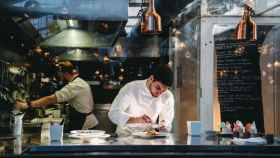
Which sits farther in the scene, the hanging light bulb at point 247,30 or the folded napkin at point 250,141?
the hanging light bulb at point 247,30

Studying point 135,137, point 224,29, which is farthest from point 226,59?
point 135,137

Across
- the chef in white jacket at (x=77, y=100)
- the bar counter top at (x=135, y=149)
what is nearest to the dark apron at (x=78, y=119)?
the chef in white jacket at (x=77, y=100)

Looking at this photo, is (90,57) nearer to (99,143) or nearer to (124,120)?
(124,120)

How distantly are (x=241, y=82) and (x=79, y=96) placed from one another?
237 cm

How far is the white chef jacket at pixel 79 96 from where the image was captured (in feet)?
19.9

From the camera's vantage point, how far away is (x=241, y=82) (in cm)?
529

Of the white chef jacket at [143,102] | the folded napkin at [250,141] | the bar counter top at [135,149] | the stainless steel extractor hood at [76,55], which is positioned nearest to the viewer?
the bar counter top at [135,149]

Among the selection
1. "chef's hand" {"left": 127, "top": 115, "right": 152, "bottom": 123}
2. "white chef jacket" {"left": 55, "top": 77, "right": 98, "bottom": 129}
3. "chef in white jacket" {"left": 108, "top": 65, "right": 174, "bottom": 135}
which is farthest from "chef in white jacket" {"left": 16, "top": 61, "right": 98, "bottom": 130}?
"chef's hand" {"left": 127, "top": 115, "right": 152, "bottom": 123}

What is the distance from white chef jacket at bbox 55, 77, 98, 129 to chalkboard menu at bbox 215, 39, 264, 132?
6.60ft

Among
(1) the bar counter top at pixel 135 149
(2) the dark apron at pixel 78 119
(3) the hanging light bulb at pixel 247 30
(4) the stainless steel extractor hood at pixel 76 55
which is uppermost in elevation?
(3) the hanging light bulb at pixel 247 30

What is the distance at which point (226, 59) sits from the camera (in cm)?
534

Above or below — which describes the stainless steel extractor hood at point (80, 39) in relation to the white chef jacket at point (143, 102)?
above

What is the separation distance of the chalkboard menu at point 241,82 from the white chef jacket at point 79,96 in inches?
79.2

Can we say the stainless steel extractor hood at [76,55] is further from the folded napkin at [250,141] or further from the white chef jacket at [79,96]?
the folded napkin at [250,141]
